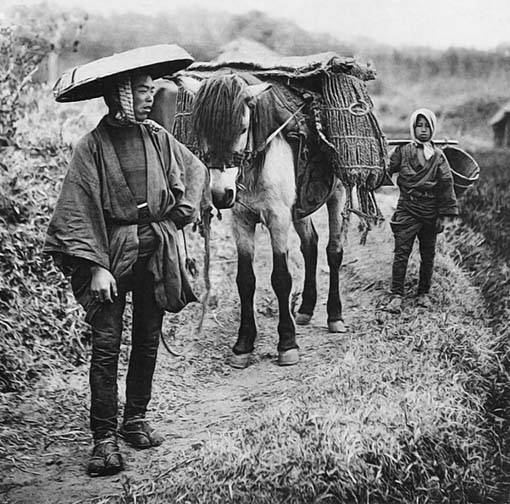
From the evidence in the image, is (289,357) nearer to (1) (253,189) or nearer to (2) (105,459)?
(1) (253,189)

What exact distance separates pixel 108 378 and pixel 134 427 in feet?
0.63

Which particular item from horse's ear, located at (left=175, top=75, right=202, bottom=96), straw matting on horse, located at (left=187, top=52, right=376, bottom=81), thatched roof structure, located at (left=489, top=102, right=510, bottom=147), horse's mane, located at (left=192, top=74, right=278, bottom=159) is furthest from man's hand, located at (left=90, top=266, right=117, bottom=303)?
thatched roof structure, located at (left=489, top=102, right=510, bottom=147)


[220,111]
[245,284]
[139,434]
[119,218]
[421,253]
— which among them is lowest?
[139,434]

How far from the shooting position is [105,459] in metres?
2.46

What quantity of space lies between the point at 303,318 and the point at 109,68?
125cm

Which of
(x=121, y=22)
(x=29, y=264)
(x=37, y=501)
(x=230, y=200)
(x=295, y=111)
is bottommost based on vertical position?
(x=37, y=501)

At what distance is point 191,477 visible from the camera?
2.40 meters

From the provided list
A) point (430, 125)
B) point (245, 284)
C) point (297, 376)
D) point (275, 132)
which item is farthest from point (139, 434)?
point (430, 125)

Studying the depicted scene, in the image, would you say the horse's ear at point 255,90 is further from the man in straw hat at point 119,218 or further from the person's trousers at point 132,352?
the person's trousers at point 132,352

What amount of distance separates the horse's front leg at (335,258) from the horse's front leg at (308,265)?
6cm

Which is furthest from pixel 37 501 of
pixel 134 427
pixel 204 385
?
pixel 204 385

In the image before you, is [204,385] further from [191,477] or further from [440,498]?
[440,498]

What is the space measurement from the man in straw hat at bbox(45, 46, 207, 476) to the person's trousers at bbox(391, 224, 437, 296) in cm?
94

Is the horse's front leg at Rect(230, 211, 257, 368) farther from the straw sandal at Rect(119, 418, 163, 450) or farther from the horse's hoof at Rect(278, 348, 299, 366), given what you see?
the straw sandal at Rect(119, 418, 163, 450)
